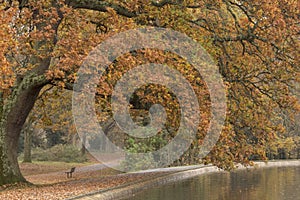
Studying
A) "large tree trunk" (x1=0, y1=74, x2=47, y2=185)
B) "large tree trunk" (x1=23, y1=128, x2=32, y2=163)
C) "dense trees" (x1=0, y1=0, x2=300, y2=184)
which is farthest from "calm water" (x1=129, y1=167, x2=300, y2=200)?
"large tree trunk" (x1=23, y1=128, x2=32, y2=163)

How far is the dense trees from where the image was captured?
19547 mm

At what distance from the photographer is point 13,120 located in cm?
2370

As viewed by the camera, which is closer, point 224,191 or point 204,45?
point 204,45

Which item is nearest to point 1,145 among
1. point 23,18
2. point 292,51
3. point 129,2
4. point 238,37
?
point 23,18

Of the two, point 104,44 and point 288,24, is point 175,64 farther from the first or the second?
point 288,24

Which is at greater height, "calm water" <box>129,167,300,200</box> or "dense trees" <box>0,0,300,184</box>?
"dense trees" <box>0,0,300,184</box>

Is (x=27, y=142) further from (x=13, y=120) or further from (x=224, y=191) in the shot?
(x=224, y=191)

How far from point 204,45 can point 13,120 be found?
368 inches

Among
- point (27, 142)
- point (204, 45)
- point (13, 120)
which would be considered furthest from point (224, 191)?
point (27, 142)

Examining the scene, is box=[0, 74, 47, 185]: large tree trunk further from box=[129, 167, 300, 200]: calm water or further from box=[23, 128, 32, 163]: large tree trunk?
box=[23, 128, 32, 163]: large tree trunk

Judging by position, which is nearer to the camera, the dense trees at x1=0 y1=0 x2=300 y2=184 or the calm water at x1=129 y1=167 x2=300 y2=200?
the dense trees at x1=0 y1=0 x2=300 y2=184

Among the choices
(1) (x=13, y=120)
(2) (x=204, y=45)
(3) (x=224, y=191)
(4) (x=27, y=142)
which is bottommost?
(3) (x=224, y=191)

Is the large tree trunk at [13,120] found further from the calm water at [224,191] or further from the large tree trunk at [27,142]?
the large tree trunk at [27,142]

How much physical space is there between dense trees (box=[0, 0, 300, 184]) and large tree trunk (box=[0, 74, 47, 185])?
13 millimetres
